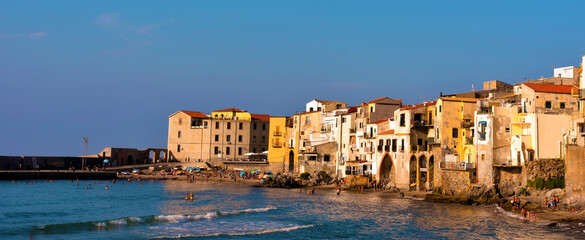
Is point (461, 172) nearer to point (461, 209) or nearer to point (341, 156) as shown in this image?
point (461, 209)

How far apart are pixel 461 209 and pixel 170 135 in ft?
209

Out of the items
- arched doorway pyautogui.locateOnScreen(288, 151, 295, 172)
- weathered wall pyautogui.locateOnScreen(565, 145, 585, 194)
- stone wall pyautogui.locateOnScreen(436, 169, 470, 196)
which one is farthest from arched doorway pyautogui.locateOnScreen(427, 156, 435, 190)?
arched doorway pyautogui.locateOnScreen(288, 151, 295, 172)

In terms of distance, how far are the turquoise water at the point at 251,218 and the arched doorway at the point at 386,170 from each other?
5728 mm

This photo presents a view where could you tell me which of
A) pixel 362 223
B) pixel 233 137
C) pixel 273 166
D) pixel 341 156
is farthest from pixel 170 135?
pixel 362 223

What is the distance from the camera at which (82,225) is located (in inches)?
1711

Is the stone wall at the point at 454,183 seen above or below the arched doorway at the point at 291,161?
below

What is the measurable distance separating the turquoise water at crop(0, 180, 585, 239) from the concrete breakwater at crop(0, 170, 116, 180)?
22990 mm

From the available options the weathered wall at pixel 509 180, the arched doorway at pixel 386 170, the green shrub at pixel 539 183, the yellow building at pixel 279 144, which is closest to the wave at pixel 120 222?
the weathered wall at pixel 509 180

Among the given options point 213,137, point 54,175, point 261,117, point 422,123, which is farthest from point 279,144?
point 54,175

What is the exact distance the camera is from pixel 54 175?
94312mm

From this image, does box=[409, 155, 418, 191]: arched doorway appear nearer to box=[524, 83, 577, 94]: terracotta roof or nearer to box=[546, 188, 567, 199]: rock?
box=[524, 83, 577, 94]: terracotta roof

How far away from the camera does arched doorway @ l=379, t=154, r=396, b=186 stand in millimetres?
71438

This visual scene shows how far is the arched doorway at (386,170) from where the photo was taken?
71438 mm

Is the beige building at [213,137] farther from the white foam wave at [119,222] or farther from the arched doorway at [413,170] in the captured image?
the white foam wave at [119,222]
